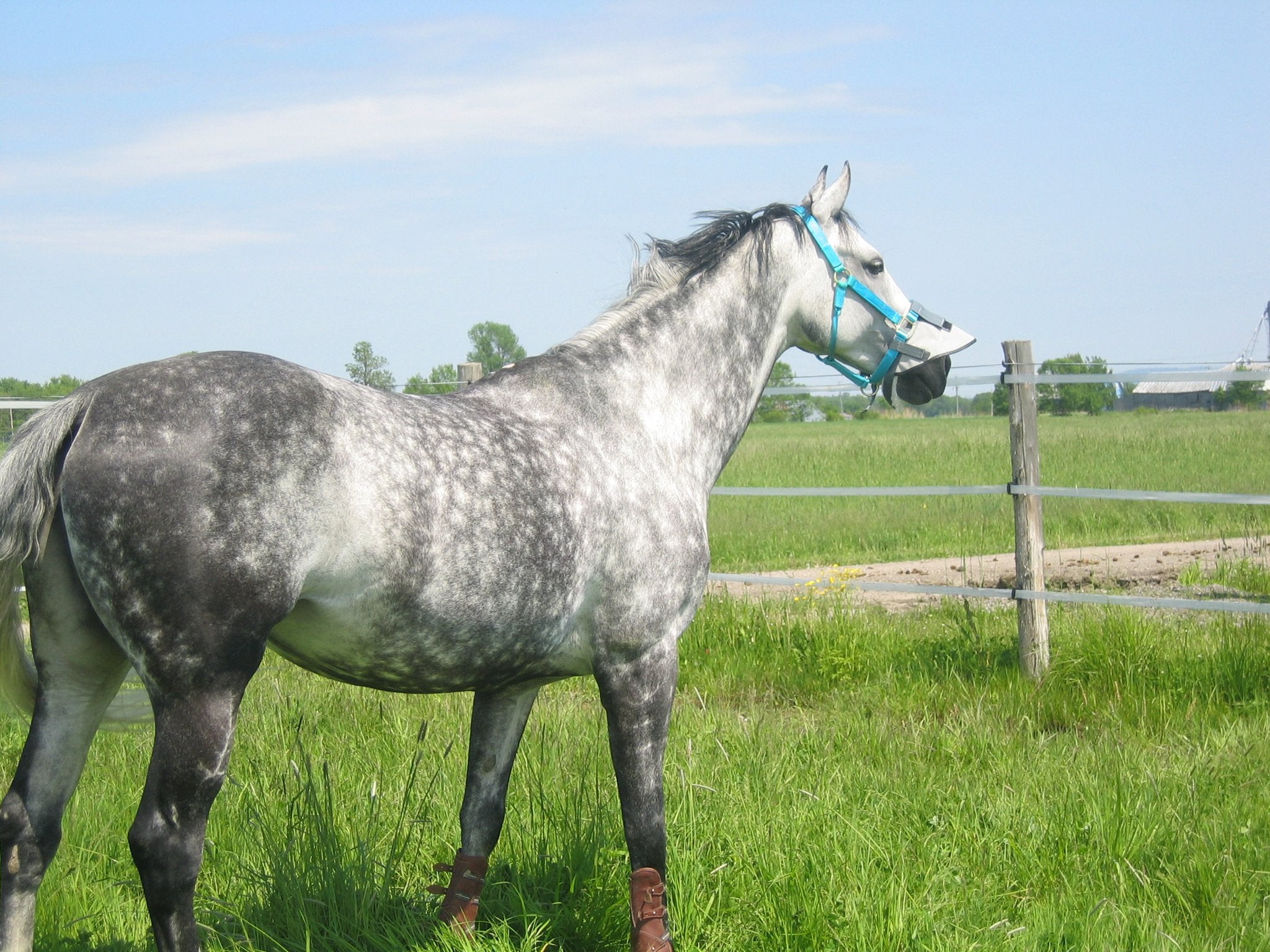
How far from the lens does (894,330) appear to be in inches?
144

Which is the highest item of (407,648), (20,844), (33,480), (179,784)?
(33,480)

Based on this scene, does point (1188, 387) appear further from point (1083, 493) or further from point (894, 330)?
point (894, 330)

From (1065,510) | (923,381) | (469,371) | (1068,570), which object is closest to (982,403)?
(1065,510)

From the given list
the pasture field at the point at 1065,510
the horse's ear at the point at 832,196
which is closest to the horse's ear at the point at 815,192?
the horse's ear at the point at 832,196

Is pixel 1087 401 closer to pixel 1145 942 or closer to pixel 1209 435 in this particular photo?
pixel 1209 435

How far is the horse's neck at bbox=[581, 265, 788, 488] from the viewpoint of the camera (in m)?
3.24

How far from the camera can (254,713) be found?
5.14 m

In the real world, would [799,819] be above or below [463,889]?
below

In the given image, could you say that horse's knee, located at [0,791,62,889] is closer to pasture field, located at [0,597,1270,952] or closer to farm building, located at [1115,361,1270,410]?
pasture field, located at [0,597,1270,952]

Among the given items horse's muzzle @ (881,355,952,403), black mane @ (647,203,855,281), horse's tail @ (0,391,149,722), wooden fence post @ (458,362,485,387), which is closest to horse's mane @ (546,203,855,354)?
black mane @ (647,203,855,281)

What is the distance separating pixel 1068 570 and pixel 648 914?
7.02 meters

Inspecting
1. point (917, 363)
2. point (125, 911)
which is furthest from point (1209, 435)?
point (125, 911)

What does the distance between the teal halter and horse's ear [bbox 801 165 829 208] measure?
1.3 inches

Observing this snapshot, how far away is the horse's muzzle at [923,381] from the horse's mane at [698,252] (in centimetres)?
60
